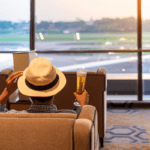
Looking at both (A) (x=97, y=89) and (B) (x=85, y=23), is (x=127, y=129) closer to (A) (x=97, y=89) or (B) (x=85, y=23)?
(A) (x=97, y=89)

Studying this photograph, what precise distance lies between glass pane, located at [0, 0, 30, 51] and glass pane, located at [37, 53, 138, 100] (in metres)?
0.44

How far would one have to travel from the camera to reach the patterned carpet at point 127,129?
3181mm

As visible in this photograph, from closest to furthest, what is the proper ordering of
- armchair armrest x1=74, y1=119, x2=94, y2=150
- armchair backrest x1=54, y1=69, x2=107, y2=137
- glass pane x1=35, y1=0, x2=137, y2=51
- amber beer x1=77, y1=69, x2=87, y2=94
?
armchair armrest x1=74, y1=119, x2=94, y2=150, amber beer x1=77, y1=69, x2=87, y2=94, armchair backrest x1=54, y1=69, x2=107, y2=137, glass pane x1=35, y1=0, x2=137, y2=51

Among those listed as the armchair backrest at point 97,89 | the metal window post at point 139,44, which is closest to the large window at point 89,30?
the metal window post at point 139,44

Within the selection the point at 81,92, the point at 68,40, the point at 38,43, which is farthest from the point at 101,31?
the point at 81,92

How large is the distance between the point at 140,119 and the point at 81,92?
233 centimetres

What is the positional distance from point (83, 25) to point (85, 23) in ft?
0.18

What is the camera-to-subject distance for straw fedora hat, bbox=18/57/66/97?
1593mm

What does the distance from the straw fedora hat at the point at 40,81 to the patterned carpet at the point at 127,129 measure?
171cm

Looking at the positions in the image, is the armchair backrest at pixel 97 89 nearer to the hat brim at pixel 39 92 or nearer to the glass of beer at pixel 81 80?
the glass of beer at pixel 81 80

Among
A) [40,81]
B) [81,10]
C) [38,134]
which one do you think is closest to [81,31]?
[81,10]

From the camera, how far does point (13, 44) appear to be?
5.30 meters

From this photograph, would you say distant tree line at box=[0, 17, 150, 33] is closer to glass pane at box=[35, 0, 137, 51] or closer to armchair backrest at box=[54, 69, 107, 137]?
glass pane at box=[35, 0, 137, 51]

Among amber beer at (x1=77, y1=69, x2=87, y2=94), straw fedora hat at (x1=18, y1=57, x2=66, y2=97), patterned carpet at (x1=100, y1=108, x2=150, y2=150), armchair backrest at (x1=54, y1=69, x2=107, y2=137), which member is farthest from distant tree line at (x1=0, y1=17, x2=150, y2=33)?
straw fedora hat at (x1=18, y1=57, x2=66, y2=97)
